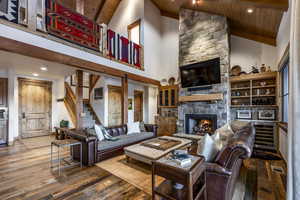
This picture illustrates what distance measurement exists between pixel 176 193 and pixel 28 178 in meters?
2.78

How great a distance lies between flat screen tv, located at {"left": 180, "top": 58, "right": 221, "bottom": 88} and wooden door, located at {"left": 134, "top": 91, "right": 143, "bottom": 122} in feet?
9.89

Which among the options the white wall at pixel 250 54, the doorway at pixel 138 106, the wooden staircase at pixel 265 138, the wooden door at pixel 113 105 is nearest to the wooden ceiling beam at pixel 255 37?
the white wall at pixel 250 54

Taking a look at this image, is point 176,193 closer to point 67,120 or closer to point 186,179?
point 186,179

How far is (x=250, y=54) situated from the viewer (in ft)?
16.0

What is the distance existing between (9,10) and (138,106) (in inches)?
235

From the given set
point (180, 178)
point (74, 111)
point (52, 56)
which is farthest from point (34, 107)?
point (180, 178)

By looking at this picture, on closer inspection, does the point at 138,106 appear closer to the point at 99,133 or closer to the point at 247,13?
the point at 99,133

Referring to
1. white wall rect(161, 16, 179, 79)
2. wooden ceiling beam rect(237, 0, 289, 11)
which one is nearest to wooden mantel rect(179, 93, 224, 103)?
white wall rect(161, 16, 179, 79)

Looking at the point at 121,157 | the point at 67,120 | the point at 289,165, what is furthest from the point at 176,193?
the point at 67,120

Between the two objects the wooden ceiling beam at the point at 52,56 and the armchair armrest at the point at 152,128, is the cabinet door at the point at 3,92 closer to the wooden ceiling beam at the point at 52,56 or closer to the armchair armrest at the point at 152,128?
the wooden ceiling beam at the point at 52,56

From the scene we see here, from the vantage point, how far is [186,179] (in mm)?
1355

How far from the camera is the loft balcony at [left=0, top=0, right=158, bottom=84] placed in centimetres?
290

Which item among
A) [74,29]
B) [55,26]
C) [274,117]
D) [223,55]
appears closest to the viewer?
[55,26]

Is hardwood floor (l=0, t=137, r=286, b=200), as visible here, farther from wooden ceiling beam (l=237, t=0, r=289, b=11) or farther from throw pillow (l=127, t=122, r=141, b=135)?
wooden ceiling beam (l=237, t=0, r=289, b=11)
